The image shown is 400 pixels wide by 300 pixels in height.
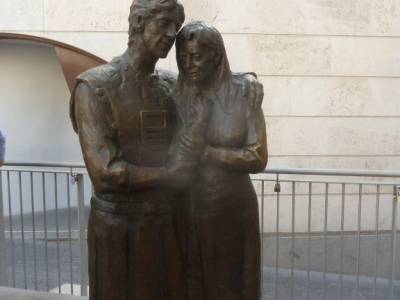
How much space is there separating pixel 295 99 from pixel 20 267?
3516 mm

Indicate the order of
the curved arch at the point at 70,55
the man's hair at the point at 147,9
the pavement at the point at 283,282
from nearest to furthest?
the man's hair at the point at 147,9 < the pavement at the point at 283,282 < the curved arch at the point at 70,55

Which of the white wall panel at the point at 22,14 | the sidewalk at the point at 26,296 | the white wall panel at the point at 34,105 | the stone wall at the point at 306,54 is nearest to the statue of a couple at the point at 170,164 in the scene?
the sidewalk at the point at 26,296

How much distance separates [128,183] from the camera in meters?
2.13

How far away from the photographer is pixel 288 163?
6105mm

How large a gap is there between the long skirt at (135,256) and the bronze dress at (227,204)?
0.32ft

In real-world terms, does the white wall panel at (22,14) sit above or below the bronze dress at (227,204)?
above

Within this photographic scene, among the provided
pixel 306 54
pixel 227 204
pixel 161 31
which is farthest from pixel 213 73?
pixel 306 54

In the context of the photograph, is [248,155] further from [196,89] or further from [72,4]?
[72,4]

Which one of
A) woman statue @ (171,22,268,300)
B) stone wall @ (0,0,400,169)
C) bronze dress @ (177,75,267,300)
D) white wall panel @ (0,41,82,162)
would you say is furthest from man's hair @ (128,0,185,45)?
white wall panel @ (0,41,82,162)

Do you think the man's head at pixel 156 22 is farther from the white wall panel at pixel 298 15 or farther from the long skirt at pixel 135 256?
the white wall panel at pixel 298 15

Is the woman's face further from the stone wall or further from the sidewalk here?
the stone wall

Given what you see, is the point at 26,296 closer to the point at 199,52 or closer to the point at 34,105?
the point at 199,52

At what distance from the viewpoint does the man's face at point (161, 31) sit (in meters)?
2.11

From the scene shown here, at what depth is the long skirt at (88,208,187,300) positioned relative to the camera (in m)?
2.26
